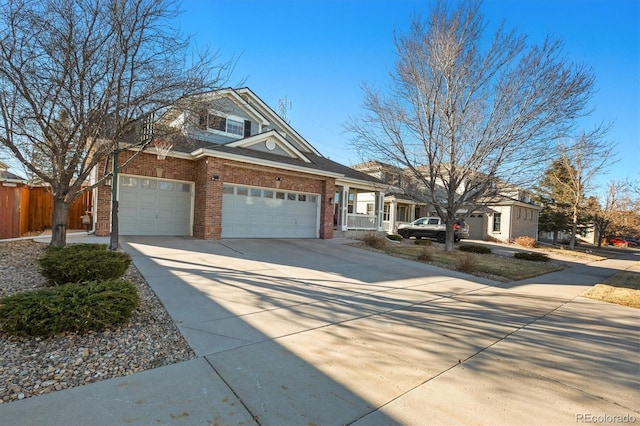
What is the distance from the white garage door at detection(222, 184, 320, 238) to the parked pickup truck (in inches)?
363

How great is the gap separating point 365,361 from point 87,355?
2.95m

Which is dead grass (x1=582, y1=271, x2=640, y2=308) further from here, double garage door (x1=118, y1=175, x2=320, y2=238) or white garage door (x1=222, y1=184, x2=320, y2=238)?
double garage door (x1=118, y1=175, x2=320, y2=238)

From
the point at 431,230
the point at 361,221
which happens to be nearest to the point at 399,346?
the point at 361,221

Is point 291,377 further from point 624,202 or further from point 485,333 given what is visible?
point 624,202

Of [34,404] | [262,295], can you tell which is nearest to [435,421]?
[34,404]

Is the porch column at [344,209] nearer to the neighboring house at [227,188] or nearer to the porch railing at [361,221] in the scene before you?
the porch railing at [361,221]

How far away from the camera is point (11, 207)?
11.2 meters

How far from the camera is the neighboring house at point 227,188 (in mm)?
12656

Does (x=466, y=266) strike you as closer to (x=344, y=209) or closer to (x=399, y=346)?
(x=399, y=346)

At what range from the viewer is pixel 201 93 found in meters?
8.08

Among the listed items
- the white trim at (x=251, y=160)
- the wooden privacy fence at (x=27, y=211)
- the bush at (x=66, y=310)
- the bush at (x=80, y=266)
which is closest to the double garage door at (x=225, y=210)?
the white trim at (x=251, y=160)

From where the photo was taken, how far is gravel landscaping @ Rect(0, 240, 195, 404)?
2916mm

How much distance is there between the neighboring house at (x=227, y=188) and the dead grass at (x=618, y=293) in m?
10.6

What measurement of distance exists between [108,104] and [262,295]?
5757mm
